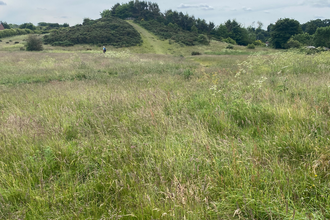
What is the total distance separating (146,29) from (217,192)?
72.5 meters

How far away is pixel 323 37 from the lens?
42.0 m

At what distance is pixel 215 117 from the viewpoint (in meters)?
3.64

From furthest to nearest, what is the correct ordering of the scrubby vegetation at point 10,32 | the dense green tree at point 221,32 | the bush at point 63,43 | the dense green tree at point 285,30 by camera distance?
the dense green tree at point 221,32 < the dense green tree at point 285,30 < the scrubby vegetation at point 10,32 < the bush at point 63,43

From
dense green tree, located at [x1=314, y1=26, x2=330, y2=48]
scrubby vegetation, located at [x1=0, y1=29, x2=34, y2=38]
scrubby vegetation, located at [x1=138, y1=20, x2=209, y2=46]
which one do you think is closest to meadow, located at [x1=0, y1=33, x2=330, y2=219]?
scrubby vegetation, located at [x1=138, y1=20, x2=209, y2=46]

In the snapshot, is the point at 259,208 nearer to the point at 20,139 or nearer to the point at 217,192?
the point at 217,192

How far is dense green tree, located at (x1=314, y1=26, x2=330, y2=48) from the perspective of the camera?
135 ft

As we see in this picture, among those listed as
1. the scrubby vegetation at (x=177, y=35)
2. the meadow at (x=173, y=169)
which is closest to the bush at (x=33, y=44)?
the scrubby vegetation at (x=177, y=35)

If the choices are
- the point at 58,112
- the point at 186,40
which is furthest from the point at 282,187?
the point at 186,40

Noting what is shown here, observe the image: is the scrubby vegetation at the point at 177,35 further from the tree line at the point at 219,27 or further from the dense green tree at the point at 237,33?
the dense green tree at the point at 237,33

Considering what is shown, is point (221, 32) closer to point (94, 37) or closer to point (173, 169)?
point (94, 37)

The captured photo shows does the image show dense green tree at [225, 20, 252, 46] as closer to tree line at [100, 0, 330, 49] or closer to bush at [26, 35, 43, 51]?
tree line at [100, 0, 330, 49]

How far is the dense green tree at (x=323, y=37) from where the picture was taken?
41.1 meters

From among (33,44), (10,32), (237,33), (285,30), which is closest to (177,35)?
(237,33)

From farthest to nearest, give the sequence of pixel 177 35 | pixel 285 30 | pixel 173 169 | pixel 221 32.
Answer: pixel 221 32
pixel 177 35
pixel 285 30
pixel 173 169
